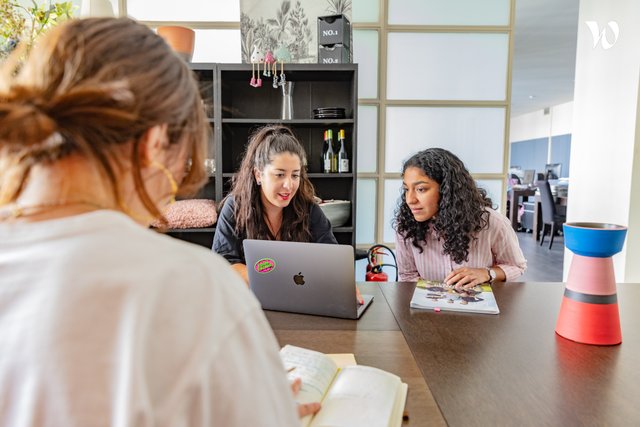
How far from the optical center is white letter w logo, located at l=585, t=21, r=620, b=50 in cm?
327

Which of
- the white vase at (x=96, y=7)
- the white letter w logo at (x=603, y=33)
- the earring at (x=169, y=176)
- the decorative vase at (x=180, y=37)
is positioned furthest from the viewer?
the white letter w logo at (x=603, y=33)

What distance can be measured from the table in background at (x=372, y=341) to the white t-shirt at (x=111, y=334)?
0.53 m

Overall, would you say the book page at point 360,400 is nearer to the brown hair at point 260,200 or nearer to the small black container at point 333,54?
the brown hair at point 260,200

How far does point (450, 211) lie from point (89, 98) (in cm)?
175

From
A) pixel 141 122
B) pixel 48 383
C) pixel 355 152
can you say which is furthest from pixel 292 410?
pixel 355 152

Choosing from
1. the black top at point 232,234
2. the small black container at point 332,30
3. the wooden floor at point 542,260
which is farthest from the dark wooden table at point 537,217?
the black top at point 232,234

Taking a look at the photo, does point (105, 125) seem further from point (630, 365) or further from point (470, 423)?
point (630, 365)

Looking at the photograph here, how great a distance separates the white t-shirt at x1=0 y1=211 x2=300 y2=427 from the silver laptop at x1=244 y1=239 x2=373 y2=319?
3.07 ft

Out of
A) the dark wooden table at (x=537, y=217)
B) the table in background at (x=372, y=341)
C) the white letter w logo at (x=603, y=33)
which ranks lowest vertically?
the dark wooden table at (x=537, y=217)

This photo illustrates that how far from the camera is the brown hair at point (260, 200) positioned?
7.07 feet

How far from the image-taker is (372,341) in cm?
125

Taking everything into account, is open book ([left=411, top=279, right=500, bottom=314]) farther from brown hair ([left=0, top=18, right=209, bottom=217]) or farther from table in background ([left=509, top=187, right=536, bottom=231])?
table in background ([left=509, top=187, right=536, bottom=231])

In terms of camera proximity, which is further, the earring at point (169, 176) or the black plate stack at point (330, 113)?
the black plate stack at point (330, 113)

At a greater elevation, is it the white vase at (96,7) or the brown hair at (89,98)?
the white vase at (96,7)
